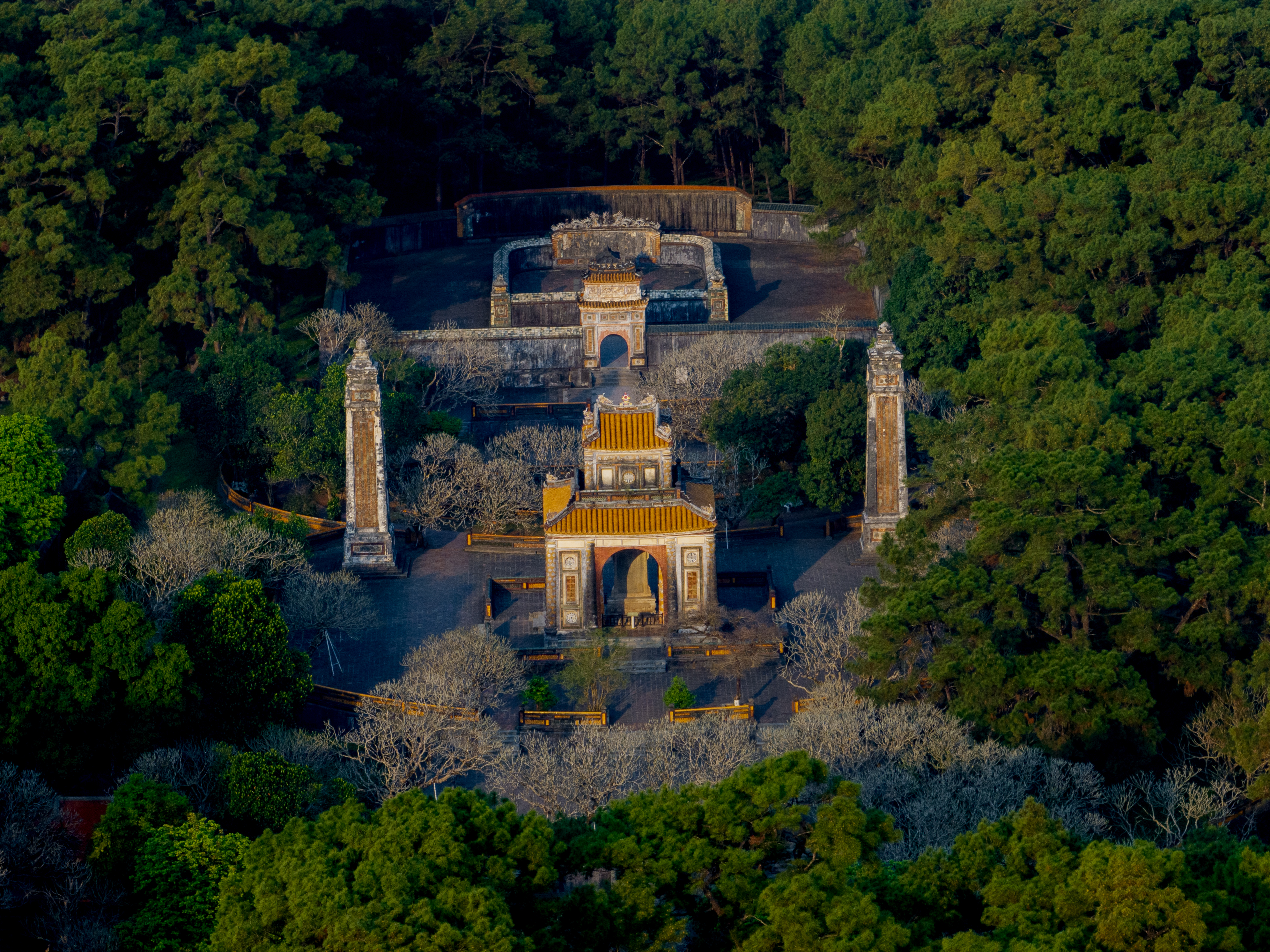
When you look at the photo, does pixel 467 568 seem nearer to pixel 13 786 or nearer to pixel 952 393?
pixel 952 393

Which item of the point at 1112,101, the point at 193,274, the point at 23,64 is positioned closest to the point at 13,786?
the point at 193,274

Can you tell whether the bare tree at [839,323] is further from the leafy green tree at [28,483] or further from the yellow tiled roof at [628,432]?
the leafy green tree at [28,483]

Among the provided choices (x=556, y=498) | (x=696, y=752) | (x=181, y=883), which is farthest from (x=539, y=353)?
(x=181, y=883)

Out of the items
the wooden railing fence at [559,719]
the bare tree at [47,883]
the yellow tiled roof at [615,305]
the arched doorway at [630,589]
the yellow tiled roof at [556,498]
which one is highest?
the yellow tiled roof at [615,305]

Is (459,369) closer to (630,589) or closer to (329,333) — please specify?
(329,333)

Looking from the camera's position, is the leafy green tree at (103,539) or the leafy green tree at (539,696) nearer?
the leafy green tree at (539,696)

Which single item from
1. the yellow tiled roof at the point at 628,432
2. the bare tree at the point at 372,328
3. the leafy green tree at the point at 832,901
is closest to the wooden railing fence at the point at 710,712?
the yellow tiled roof at the point at 628,432

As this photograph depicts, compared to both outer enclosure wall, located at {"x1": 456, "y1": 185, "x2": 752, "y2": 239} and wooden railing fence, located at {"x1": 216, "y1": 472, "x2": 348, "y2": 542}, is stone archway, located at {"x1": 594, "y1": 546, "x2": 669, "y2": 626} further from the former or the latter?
outer enclosure wall, located at {"x1": 456, "y1": 185, "x2": 752, "y2": 239}
